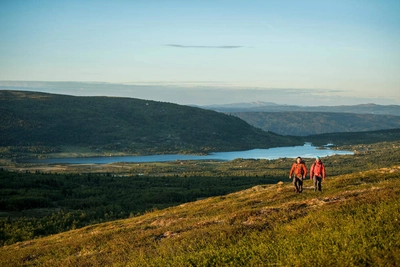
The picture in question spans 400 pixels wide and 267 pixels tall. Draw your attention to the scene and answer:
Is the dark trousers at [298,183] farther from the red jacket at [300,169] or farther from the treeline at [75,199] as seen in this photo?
the treeline at [75,199]

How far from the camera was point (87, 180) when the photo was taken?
78812 millimetres

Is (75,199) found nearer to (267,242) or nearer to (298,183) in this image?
(298,183)

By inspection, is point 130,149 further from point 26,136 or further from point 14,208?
point 14,208

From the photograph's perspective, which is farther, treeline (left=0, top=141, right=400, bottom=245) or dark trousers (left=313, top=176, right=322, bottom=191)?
treeline (left=0, top=141, right=400, bottom=245)

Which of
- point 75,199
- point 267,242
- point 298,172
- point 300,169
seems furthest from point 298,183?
point 75,199

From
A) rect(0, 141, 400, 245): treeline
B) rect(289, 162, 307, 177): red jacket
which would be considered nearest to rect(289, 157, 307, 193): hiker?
rect(289, 162, 307, 177): red jacket

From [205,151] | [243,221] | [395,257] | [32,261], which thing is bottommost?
[205,151]

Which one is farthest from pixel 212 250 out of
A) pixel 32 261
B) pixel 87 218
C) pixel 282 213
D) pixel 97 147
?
pixel 97 147

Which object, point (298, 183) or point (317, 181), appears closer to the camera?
point (317, 181)

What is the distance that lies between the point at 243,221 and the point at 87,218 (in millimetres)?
25565

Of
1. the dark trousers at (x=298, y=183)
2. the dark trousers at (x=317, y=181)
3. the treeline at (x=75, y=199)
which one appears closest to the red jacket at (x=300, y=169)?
the dark trousers at (x=298, y=183)

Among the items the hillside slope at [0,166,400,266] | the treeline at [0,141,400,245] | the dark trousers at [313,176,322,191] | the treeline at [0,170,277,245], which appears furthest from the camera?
the treeline at [0,141,400,245]

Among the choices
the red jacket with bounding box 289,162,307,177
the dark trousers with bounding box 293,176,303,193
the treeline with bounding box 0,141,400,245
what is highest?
the red jacket with bounding box 289,162,307,177

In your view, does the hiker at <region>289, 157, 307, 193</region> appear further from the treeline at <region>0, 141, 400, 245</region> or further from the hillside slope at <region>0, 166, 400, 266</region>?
the treeline at <region>0, 141, 400, 245</region>
